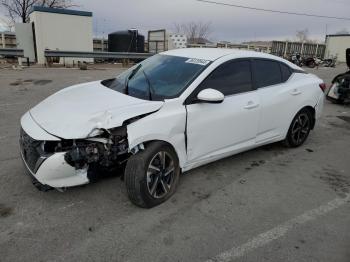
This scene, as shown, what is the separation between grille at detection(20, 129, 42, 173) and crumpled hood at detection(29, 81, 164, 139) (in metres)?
0.18

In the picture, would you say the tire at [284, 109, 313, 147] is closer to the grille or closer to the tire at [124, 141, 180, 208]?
the tire at [124, 141, 180, 208]

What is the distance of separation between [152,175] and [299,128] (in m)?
3.12

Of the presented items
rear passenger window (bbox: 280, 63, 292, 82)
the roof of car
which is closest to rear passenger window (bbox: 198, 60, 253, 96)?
the roof of car

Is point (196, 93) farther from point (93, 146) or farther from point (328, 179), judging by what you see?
point (328, 179)

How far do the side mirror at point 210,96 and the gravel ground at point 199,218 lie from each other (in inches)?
42.8

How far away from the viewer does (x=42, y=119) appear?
3.54 meters

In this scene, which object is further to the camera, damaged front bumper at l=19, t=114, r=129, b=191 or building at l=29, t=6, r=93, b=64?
building at l=29, t=6, r=93, b=64

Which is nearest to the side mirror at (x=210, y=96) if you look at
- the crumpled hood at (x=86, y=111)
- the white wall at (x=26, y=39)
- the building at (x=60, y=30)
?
the crumpled hood at (x=86, y=111)

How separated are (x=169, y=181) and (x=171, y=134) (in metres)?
0.55

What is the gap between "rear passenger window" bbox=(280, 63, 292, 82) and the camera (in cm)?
517

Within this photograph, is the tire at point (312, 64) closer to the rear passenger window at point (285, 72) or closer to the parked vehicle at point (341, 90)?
the parked vehicle at point (341, 90)

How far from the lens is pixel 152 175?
3.49 metres

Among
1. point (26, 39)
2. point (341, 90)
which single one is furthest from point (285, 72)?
point (26, 39)

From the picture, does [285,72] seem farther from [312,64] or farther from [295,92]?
[312,64]
